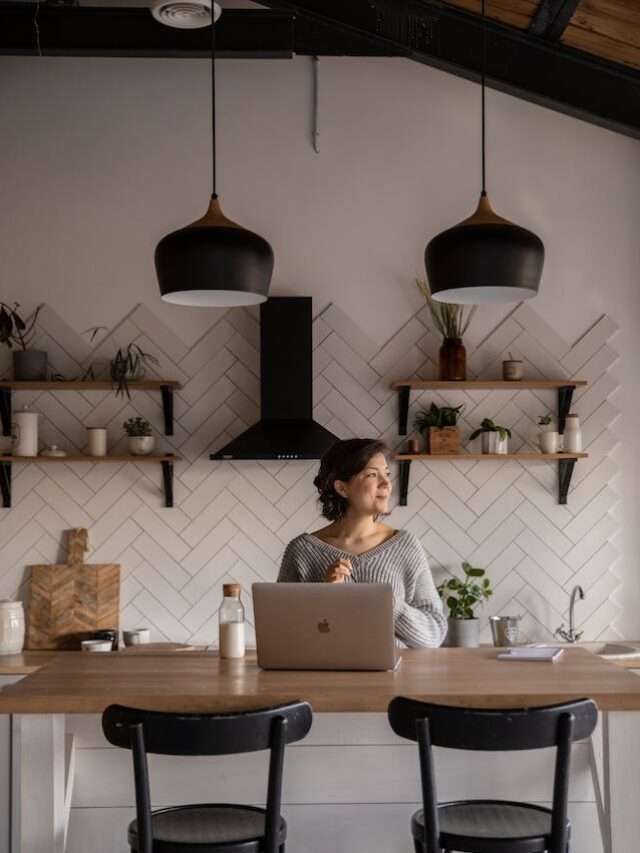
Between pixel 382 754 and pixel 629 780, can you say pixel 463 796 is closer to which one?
pixel 382 754

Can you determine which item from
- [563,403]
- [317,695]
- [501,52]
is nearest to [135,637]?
[563,403]

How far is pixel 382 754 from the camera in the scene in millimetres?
2670

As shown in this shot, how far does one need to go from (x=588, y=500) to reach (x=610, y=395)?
503 mm

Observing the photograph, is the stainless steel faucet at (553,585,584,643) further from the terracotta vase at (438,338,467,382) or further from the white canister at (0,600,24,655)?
the white canister at (0,600,24,655)

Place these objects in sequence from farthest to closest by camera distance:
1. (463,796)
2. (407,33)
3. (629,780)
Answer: (407,33)
(463,796)
(629,780)

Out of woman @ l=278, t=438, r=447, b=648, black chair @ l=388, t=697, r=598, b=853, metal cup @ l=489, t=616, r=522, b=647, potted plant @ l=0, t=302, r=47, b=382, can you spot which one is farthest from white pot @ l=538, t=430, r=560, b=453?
black chair @ l=388, t=697, r=598, b=853

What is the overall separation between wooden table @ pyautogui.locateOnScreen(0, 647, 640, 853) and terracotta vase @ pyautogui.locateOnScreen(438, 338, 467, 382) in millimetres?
2193

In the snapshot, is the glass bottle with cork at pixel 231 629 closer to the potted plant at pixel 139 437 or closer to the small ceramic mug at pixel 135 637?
the small ceramic mug at pixel 135 637

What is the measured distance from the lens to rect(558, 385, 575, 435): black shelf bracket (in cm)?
484

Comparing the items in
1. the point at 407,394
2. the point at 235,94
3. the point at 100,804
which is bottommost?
the point at 100,804

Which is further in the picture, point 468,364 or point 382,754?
point 468,364

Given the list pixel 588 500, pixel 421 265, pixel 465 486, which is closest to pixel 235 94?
pixel 421 265

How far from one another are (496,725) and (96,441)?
2983 millimetres

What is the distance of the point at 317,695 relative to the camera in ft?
7.58
